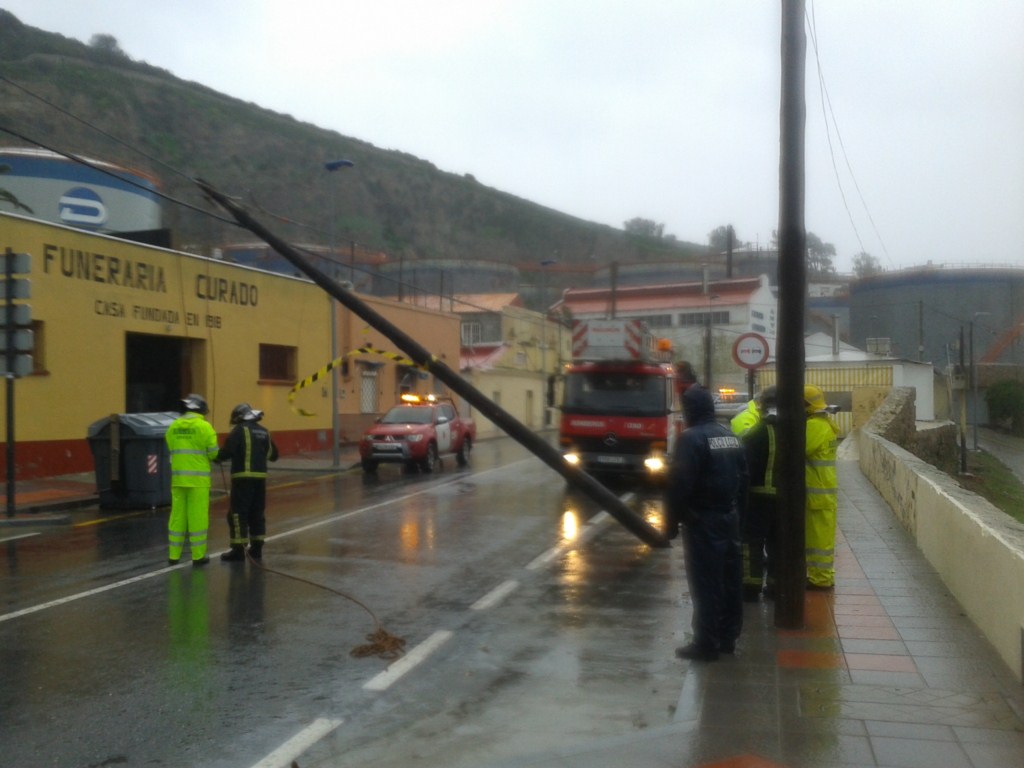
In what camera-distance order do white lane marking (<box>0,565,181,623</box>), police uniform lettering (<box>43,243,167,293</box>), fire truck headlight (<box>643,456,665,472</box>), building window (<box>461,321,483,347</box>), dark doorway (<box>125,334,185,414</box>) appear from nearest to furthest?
1. white lane marking (<box>0,565,181,623</box>)
2. fire truck headlight (<box>643,456,665,472</box>)
3. police uniform lettering (<box>43,243,167,293</box>)
4. dark doorway (<box>125,334,185,414</box>)
5. building window (<box>461,321,483,347</box>)

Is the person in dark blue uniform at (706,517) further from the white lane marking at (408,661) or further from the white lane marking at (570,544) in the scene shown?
the white lane marking at (570,544)

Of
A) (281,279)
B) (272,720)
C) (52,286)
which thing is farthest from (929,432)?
(272,720)

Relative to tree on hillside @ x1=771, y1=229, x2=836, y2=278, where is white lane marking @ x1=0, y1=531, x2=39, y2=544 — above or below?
below

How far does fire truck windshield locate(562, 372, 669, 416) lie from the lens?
1906cm

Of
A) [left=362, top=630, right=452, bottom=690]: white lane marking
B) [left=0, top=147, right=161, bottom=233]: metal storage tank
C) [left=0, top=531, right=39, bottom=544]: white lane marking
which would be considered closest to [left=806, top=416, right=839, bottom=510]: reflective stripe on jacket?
[left=362, top=630, right=452, bottom=690]: white lane marking

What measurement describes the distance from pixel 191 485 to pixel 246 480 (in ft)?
1.79

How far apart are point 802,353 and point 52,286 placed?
56.2 ft

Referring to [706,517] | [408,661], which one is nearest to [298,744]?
[408,661]

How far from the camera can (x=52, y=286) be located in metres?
20.8

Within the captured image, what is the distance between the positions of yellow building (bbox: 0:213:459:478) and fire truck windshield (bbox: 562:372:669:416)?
459cm

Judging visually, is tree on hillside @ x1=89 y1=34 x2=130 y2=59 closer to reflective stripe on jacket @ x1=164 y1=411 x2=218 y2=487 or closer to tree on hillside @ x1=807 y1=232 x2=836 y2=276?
tree on hillside @ x1=807 y1=232 x2=836 y2=276

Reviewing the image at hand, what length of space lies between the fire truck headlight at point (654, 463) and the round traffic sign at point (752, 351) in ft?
10.4

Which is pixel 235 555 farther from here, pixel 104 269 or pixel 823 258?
pixel 823 258

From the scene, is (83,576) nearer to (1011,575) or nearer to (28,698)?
(28,698)
